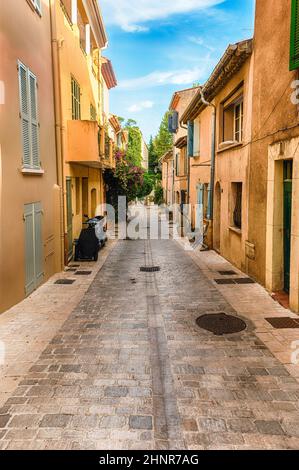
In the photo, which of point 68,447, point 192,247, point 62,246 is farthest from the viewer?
point 192,247

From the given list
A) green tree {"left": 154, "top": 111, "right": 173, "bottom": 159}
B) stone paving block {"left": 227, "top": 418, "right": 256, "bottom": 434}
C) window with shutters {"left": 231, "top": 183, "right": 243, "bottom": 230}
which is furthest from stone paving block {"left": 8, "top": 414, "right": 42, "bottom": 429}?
green tree {"left": 154, "top": 111, "right": 173, "bottom": 159}

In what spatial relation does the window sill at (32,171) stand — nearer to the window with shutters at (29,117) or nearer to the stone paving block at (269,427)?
the window with shutters at (29,117)

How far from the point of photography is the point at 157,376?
4.91 meters

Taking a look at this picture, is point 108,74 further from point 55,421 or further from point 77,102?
point 55,421

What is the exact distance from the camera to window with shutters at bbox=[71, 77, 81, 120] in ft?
42.9

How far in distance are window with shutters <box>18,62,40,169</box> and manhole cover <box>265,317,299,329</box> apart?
579cm

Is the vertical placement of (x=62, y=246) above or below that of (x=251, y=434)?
above

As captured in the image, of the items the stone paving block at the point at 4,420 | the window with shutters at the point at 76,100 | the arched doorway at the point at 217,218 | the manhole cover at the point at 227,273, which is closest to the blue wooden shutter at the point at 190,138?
the arched doorway at the point at 217,218

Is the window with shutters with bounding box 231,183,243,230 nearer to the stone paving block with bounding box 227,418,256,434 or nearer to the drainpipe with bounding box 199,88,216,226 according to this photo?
the drainpipe with bounding box 199,88,216,226

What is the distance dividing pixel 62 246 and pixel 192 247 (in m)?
6.25

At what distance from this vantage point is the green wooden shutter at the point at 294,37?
7.01 meters

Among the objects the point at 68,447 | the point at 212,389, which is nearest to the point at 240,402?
the point at 212,389

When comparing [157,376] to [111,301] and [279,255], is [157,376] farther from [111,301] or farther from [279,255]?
[279,255]

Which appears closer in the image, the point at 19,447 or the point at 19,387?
the point at 19,447
